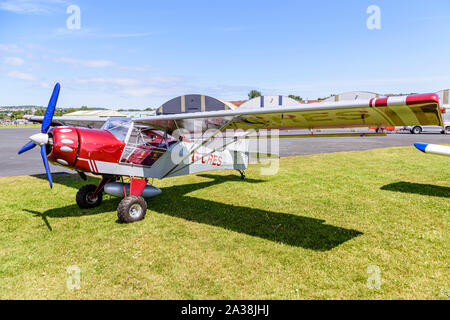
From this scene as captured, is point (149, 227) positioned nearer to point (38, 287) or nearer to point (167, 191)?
point (38, 287)

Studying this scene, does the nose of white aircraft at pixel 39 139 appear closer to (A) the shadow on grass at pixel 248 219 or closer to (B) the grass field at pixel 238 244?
(B) the grass field at pixel 238 244

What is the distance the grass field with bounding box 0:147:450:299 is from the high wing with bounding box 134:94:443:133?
203cm

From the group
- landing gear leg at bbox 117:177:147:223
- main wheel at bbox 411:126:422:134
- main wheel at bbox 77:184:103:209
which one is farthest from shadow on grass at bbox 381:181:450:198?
main wheel at bbox 411:126:422:134

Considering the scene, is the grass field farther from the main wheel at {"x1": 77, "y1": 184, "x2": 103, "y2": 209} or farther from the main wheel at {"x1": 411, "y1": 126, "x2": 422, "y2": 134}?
the main wheel at {"x1": 411, "y1": 126, "x2": 422, "y2": 134}

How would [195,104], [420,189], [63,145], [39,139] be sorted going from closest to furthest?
1. [39,139]
2. [63,145]
3. [420,189]
4. [195,104]

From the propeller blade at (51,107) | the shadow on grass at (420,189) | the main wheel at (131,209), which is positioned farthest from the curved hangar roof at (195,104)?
the main wheel at (131,209)

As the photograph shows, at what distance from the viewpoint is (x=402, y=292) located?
11.1ft

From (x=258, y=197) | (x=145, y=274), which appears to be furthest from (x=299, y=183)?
(x=145, y=274)

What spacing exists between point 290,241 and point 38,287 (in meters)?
3.84

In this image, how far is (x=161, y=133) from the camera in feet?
23.5

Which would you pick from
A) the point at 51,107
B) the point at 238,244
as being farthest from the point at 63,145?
the point at 238,244

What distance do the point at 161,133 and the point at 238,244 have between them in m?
3.73

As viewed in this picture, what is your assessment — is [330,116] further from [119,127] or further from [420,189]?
[420,189]
